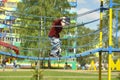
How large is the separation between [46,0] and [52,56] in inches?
1519

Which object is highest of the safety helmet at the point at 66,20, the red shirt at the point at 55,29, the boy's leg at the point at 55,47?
the safety helmet at the point at 66,20

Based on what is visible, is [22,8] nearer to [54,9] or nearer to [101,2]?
[54,9]

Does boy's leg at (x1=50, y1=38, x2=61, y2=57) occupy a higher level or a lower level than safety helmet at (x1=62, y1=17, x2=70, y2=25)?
lower

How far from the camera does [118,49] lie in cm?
1323

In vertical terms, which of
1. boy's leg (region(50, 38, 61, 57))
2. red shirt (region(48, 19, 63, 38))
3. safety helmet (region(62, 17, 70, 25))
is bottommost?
boy's leg (region(50, 38, 61, 57))

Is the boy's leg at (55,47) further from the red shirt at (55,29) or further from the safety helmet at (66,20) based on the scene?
the safety helmet at (66,20)

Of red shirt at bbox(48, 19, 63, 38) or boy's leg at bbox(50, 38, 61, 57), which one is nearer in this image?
boy's leg at bbox(50, 38, 61, 57)

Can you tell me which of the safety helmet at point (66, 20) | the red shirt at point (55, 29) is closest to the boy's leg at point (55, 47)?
the red shirt at point (55, 29)

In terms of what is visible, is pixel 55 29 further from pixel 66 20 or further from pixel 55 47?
pixel 55 47

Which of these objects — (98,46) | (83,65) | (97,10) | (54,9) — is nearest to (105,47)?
(98,46)

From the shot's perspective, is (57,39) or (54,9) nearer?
(57,39)

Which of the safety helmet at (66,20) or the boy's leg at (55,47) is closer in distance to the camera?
the boy's leg at (55,47)

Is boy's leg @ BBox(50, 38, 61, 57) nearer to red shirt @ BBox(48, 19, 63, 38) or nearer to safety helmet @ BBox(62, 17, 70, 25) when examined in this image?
red shirt @ BBox(48, 19, 63, 38)

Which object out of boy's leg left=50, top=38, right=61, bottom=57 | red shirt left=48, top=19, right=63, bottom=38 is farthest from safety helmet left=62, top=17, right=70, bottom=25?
boy's leg left=50, top=38, right=61, bottom=57
